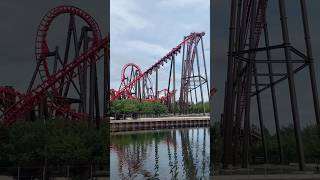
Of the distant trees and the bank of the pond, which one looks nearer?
the bank of the pond

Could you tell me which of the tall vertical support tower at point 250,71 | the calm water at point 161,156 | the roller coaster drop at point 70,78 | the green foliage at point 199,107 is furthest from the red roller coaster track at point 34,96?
the tall vertical support tower at point 250,71

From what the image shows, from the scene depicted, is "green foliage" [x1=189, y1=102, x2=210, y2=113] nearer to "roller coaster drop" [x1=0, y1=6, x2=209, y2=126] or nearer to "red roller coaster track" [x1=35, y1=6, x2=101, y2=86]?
"roller coaster drop" [x1=0, y1=6, x2=209, y2=126]

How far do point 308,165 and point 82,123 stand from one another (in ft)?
28.2

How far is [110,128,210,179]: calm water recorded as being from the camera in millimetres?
17812

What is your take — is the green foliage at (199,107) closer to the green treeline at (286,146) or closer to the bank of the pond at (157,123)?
the bank of the pond at (157,123)

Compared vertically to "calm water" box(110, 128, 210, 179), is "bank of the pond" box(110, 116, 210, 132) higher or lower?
higher

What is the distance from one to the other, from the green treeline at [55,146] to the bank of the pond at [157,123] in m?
0.62

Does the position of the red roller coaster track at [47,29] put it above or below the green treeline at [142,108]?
above

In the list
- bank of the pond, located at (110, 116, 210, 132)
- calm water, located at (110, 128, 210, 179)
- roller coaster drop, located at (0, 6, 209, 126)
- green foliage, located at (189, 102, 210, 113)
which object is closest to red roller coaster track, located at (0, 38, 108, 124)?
roller coaster drop, located at (0, 6, 209, 126)

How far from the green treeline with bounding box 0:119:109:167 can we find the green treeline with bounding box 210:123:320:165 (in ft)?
13.9

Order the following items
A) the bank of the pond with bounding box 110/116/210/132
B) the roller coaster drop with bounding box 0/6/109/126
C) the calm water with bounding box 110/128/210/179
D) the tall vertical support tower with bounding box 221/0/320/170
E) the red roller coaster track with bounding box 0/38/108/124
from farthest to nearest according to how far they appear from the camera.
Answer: the red roller coaster track with bounding box 0/38/108/124 → the roller coaster drop with bounding box 0/6/109/126 → the bank of the pond with bounding box 110/116/210/132 → the tall vertical support tower with bounding box 221/0/320/170 → the calm water with bounding box 110/128/210/179

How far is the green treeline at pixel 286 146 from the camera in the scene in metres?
21.4

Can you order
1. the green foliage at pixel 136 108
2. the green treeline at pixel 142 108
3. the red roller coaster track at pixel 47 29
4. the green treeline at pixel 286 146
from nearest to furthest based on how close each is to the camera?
the green treeline at pixel 142 108 < the green treeline at pixel 286 146 < the green foliage at pixel 136 108 < the red roller coaster track at pixel 47 29

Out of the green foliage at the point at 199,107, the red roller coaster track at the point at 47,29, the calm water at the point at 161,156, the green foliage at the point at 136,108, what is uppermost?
the red roller coaster track at the point at 47,29
